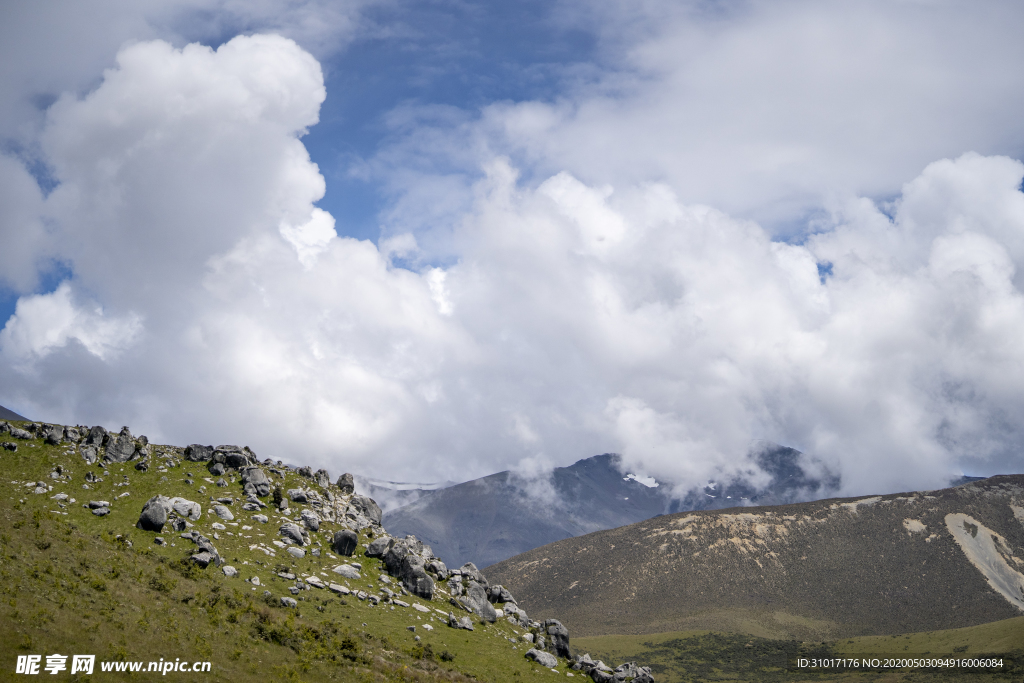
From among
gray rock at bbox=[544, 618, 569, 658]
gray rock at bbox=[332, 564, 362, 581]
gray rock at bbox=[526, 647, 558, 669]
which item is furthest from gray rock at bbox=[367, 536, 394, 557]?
gray rock at bbox=[544, 618, 569, 658]

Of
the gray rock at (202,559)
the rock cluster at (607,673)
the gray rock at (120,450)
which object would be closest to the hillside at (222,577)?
the gray rock at (202,559)

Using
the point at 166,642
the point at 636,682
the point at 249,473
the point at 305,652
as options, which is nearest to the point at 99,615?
the point at 166,642

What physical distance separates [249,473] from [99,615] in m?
28.9

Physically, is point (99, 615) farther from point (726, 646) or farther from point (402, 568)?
point (726, 646)

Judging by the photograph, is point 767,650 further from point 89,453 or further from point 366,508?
point 89,453

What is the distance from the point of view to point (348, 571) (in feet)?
199

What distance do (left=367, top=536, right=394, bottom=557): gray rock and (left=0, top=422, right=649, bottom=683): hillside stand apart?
0.14 meters

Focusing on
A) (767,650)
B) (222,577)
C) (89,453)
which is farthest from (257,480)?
(767,650)

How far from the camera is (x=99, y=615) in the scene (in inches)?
1524

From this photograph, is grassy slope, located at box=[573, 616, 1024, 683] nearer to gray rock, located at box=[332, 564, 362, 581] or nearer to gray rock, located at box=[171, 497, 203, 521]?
gray rock, located at box=[332, 564, 362, 581]

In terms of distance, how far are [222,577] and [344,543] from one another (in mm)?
14238

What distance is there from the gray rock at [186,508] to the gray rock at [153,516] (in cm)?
122

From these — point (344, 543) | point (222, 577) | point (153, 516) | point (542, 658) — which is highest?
point (153, 516)

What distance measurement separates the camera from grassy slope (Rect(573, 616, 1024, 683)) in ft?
486
